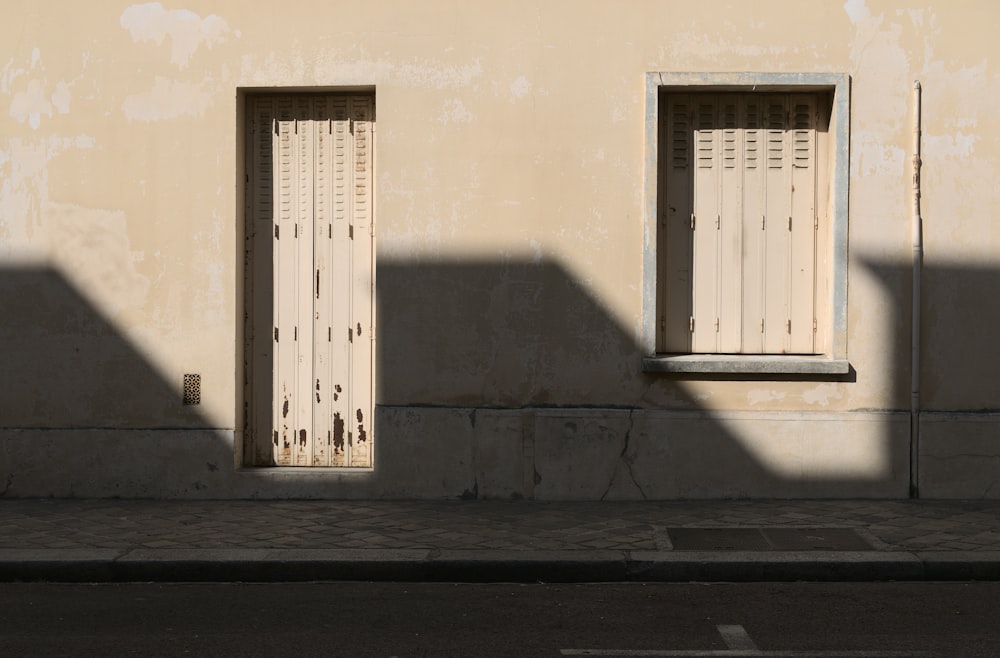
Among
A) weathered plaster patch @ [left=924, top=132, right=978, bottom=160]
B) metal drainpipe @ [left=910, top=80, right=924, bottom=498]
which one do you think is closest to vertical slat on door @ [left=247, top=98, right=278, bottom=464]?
metal drainpipe @ [left=910, top=80, right=924, bottom=498]

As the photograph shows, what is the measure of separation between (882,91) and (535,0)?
2.81 meters

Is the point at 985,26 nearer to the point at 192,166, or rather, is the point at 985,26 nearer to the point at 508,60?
the point at 508,60

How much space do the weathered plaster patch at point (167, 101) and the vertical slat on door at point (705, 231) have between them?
3.99m

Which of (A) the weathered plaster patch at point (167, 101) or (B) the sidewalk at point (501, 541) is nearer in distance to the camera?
(B) the sidewalk at point (501, 541)

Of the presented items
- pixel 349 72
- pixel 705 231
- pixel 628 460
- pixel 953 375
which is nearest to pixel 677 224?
pixel 705 231

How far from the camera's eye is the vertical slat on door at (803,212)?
9.12 metres

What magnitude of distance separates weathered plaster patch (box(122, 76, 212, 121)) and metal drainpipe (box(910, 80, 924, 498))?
5.59m

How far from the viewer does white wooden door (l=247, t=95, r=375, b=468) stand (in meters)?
9.37

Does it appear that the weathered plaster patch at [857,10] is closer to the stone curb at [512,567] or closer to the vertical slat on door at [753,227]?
the vertical slat on door at [753,227]

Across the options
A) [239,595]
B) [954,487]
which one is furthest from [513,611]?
[954,487]

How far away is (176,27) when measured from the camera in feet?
29.8

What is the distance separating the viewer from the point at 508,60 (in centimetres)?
896

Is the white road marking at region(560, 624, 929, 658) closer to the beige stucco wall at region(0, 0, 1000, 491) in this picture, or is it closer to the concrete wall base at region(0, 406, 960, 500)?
the concrete wall base at region(0, 406, 960, 500)

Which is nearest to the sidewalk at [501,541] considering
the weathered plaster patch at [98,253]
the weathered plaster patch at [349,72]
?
the weathered plaster patch at [98,253]
